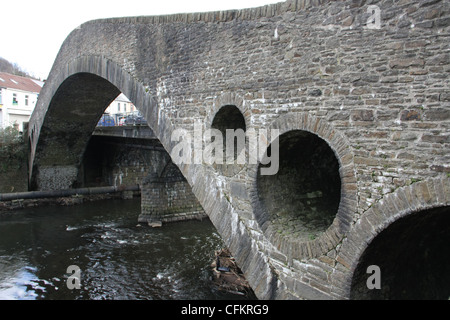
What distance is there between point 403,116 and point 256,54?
2671 millimetres

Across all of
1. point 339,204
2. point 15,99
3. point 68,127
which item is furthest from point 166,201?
point 15,99

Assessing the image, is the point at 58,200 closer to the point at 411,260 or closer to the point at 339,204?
the point at 339,204

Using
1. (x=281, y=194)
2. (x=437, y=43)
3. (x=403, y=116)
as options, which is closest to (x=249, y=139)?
(x=281, y=194)

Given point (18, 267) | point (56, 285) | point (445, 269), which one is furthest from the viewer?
point (18, 267)

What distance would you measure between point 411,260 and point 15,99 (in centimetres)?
3590

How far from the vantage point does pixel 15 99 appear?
111 ft

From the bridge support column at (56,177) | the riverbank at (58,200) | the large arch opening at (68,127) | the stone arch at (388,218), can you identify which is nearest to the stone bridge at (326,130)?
the stone arch at (388,218)

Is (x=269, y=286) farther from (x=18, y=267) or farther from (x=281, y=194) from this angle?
(x=18, y=267)

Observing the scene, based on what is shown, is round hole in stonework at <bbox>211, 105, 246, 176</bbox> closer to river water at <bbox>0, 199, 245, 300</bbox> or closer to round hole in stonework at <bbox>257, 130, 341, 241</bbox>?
round hole in stonework at <bbox>257, 130, 341, 241</bbox>

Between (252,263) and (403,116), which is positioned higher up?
(403,116)

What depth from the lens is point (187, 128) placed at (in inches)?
316

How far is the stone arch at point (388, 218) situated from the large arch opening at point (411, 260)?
21mm

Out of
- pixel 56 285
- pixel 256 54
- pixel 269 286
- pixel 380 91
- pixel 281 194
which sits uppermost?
pixel 256 54

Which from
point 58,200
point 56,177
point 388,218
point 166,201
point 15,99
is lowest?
point 58,200
